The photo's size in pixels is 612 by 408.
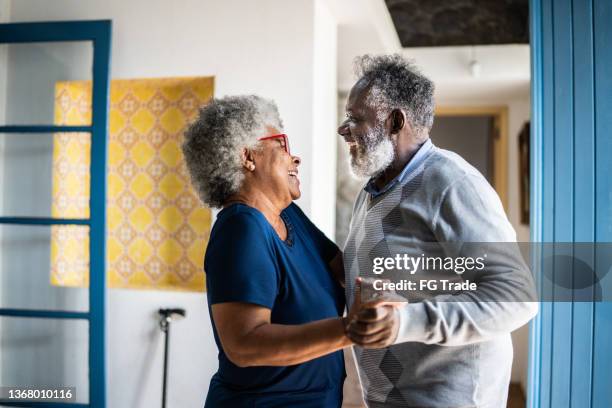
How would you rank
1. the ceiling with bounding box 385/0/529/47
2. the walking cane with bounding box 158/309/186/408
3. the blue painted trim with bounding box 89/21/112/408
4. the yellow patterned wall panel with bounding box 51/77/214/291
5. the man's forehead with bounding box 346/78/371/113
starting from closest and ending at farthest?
the man's forehead with bounding box 346/78/371/113, the blue painted trim with bounding box 89/21/112/408, the walking cane with bounding box 158/309/186/408, the yellow patterned wall panel with bounding box 51/77/214/291, the ceiling with bounding box 385/0/529/47

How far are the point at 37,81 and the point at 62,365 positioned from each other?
1.43 metres

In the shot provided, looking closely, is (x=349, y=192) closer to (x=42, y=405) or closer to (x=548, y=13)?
(x=42, y=405)

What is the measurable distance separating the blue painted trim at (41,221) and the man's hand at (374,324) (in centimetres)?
182

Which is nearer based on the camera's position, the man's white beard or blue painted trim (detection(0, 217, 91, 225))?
the man's white beard

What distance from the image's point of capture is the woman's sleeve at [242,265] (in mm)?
1160

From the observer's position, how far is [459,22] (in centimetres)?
404

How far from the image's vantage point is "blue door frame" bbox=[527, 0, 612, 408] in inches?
54.3

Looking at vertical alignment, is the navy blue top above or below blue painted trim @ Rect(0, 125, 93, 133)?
below

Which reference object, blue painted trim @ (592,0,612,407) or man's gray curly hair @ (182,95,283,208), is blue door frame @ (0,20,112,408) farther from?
blue painted trim @ (592,0,612,407)

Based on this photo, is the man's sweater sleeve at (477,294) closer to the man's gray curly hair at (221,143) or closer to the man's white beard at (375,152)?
the man's white beard at (375,152)

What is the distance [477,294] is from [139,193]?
2250 mm

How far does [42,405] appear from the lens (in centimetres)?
259

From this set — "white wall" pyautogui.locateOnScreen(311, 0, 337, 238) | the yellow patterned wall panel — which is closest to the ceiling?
"white wall" pyautogui.locateOnScreen(311, 0, 337, 238)

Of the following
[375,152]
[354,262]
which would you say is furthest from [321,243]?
[375,152]
